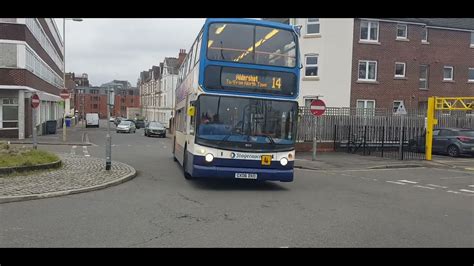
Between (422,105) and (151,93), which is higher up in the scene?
(151,93)

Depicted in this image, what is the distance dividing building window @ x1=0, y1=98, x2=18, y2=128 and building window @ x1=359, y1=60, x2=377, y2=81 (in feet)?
72.3

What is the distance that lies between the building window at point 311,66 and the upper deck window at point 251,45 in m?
16.9

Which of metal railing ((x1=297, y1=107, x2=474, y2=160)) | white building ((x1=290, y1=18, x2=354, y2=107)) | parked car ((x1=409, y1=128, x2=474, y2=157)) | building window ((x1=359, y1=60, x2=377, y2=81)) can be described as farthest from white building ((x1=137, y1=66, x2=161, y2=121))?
parked car ((x1=409, y1=128, x2=474, y2=157))

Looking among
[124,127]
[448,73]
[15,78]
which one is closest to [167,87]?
[124,127]

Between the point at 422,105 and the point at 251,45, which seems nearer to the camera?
the point at 251,45

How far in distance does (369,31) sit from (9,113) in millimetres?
23405

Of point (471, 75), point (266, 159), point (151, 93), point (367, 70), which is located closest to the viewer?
point (266, 159)

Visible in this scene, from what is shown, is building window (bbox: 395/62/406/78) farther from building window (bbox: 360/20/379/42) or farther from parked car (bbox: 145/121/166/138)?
parked car (bbox: 145/121/166/138)

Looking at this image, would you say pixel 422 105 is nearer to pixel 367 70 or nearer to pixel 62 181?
pixel 367 70

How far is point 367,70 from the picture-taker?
92.3ft

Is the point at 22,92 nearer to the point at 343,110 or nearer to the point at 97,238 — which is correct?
the point at 343,110
